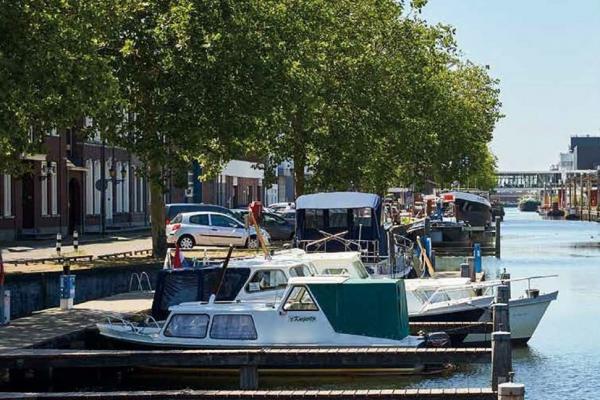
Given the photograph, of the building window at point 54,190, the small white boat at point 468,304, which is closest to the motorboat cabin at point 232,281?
the small white boat at point 468,304

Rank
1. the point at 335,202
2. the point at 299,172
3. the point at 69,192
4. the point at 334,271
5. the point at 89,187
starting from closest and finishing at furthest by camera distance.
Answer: the point at 334,271 < the point at 335,202 < the point at 299,172 < the point at 69,192 < the point at 89,187

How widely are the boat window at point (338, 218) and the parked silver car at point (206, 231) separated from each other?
482 inches

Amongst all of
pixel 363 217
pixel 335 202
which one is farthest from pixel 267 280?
pixel 363 217

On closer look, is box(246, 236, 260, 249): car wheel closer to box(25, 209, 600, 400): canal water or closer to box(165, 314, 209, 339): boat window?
box(25, 209, 600, 400): canal water

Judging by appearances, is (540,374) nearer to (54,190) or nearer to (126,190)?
(54,190)

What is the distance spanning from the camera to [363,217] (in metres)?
39.3

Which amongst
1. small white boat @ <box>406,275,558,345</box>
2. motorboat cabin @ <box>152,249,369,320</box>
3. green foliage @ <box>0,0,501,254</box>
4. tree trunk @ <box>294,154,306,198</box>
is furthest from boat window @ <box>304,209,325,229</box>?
tree trunk @ <box>294,154,306,198</box>

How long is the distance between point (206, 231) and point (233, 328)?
27.9 m

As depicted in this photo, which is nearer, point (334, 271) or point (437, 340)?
point (437, 340)

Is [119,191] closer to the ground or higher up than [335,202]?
higher up

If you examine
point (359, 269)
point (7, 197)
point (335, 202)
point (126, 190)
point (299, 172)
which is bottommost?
point (359, 269)

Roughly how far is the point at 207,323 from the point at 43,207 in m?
40.5

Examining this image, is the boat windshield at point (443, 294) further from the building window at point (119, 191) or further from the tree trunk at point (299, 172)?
the building window at point (119, 191)

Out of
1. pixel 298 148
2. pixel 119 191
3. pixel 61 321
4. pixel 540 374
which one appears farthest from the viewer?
pixel 119 191
